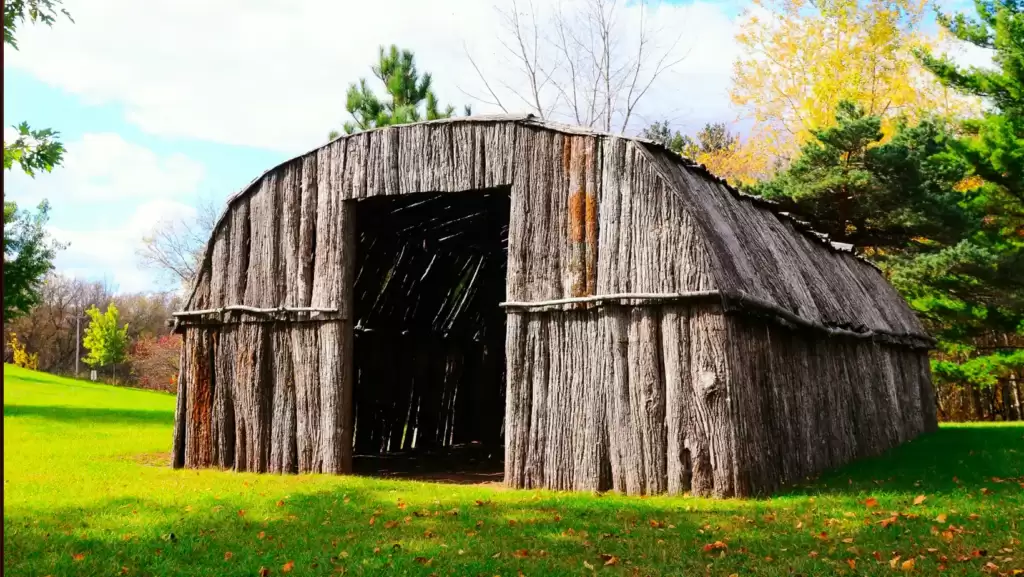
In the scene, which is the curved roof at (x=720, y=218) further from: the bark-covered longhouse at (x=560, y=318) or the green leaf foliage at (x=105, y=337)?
the green leaf foliage at (x=105, y=337)

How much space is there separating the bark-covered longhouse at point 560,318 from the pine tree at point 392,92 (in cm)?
943

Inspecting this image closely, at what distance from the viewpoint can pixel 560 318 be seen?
32.3 feet

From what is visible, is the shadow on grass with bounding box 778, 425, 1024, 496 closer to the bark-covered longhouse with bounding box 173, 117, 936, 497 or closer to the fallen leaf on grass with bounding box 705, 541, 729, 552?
the bark-covered longhouse with bounding box 173, 117, 936, 497

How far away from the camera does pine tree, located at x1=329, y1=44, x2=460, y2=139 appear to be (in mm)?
23922

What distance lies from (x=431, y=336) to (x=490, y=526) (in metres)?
9.38

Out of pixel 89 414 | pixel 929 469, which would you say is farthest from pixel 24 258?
pixel 929 469

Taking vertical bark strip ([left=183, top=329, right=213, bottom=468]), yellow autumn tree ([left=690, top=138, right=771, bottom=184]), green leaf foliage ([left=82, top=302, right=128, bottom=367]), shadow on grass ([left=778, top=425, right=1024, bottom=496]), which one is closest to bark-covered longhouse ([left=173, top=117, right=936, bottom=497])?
vertical bark strip ([left=183, top=329, right=213, bottom=468])

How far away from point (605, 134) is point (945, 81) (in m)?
15.6

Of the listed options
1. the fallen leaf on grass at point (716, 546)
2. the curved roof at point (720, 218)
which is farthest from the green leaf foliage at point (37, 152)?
the fallen leaf on grass at point (716, 546)

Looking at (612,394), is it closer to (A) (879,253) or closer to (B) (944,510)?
(B) (944,510)

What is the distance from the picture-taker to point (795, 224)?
14.6m

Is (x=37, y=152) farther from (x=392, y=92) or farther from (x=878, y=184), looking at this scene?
(x=878, y=184)

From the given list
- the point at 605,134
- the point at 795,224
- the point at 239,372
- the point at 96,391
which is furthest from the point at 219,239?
the point at 96,391

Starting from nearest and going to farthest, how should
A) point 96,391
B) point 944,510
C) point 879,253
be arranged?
1. point 944,510
2. point 879,253
3. point 96,391
